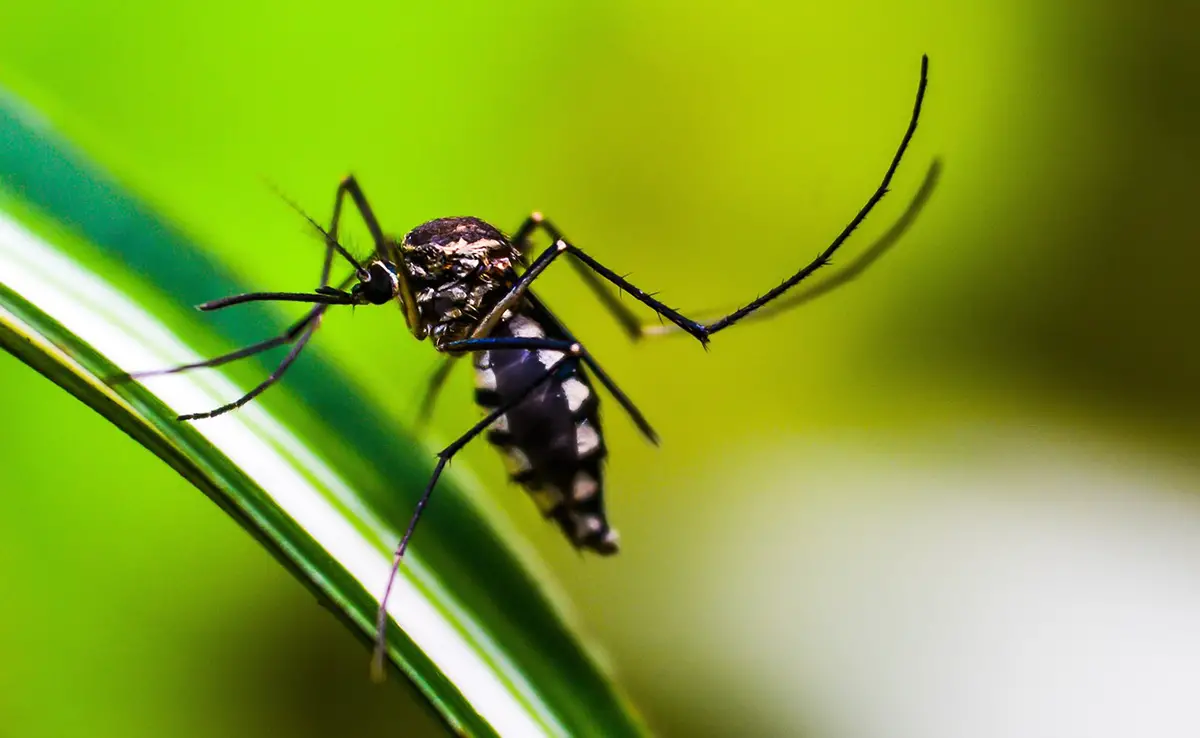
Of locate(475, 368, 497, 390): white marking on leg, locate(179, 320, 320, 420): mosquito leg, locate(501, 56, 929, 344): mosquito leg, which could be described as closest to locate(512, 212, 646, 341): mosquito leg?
locate(501, 56, 929, 344): mosquito leg

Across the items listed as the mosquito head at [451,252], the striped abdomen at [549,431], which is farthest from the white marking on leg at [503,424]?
the mosquito head at [451,252]

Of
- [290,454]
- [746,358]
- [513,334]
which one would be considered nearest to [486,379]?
[513,334]

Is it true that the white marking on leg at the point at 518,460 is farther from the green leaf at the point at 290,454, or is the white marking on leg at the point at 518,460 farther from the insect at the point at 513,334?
the green leaf at the point at 290,454

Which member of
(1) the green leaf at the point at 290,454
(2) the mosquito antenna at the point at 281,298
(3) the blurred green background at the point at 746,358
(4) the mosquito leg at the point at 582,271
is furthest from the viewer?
(3) the blurred green background at the point at 746,358

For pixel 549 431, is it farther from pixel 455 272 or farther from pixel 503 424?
pixel 455 272

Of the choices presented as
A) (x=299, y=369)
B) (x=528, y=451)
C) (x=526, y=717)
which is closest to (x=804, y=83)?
(x=528, y=451)

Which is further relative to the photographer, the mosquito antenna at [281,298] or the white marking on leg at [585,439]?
the white marking on leg at [585,439]

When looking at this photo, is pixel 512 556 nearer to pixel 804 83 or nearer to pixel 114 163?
pixel 114 163
